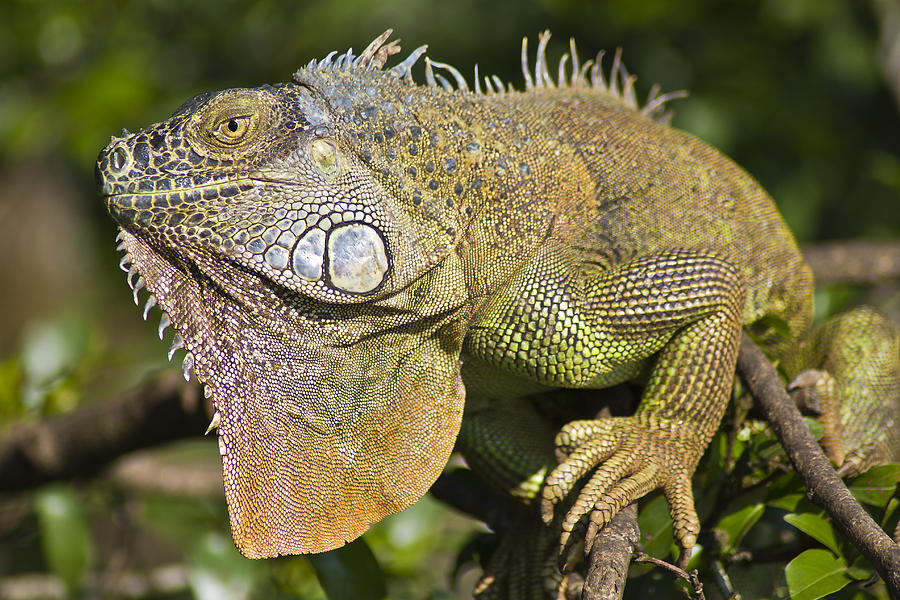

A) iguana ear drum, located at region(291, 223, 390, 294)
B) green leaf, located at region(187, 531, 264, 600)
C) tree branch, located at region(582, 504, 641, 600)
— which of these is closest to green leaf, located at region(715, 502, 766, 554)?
tree branch, located at region(582, 504, 641, 600)

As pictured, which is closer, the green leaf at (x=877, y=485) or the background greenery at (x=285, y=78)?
the green leaf at (x=877, y=485)

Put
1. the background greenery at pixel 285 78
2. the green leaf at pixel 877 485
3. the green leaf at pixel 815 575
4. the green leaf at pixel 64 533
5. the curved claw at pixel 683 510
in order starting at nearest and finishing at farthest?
the green leaf at pixel 815 575
the curved claw at pixel 683 510
the green leaf at pixel 877 485
the green leaf at pixel 64 533
the background greenery at pixel 285 78

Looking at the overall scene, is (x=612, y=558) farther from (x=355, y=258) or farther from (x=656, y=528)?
(x=355, y=258)

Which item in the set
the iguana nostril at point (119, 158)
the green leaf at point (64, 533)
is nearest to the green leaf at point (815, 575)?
the iguana nostril at point (119, 158)

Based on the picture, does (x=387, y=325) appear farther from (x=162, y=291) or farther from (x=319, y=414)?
(x=162, y=291)

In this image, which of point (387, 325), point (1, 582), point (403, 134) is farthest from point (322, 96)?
point (1, 582)

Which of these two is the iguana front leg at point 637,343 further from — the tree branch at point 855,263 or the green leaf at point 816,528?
the tree branch at point 855,263
